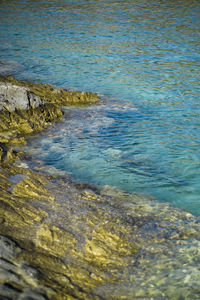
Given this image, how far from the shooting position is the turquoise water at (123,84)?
675cm

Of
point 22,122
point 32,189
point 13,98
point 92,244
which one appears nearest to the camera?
point 92,244

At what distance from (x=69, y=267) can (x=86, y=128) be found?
5.08 meters

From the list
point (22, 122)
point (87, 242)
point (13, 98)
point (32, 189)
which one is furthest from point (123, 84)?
point (87, 242)

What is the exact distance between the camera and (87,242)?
14.5ft

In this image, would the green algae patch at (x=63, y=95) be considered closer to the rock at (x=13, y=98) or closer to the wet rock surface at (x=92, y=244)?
the rock at (x=13, y=98)

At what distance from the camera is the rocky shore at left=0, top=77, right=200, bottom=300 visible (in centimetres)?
363

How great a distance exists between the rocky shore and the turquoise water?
0.68m

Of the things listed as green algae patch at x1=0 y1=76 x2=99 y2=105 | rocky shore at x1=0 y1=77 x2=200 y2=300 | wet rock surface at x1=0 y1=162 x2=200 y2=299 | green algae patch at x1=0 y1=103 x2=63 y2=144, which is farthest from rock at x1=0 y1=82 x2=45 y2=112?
wet rock surface at x1=0 y1=162 x2=200 y2=299

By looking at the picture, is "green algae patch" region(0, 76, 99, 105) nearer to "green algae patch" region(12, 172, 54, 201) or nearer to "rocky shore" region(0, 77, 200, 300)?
"rocky shore" region(0, 77, 200, 300)

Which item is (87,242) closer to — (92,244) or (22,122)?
(92,244)

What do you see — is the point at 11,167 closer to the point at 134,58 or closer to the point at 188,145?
the point at 188,145

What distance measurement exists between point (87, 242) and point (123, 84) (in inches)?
326

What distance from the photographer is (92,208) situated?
5273 mm

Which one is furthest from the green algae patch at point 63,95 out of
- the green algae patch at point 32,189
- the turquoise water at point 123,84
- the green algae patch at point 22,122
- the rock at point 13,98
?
the green algae patch at point 32,189
